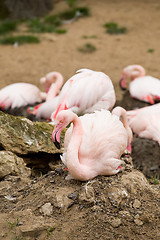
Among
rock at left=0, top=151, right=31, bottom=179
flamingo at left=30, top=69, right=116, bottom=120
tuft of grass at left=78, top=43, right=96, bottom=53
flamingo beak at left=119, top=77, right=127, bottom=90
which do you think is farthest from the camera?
tuft of grass at left=78, top=43, right=96, bottom=53

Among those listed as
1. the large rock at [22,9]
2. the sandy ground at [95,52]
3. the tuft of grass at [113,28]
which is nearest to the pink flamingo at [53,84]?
the sandy ground at [95,52]

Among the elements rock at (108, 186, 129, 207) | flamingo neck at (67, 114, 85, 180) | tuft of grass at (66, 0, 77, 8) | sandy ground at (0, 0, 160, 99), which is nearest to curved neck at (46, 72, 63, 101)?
sandy ground at (0, 0, 160, 99)

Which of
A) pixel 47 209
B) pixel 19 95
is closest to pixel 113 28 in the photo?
pixel 19 95

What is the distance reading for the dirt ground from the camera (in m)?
2.46

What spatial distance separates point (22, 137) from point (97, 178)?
0.95m

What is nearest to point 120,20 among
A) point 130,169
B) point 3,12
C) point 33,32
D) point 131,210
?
point 33,32

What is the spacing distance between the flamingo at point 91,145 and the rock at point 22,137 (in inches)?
20.4

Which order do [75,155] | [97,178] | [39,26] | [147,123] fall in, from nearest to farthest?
[75,155] → [97,178] → [147,123] → [39,26]

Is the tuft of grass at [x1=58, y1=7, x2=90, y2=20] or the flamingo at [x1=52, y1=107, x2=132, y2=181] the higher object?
the flamingo at [x1=52, y1=107, x2=132, y2=181]

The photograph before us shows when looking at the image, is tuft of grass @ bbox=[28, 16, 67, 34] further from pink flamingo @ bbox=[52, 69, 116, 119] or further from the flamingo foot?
pink flamingo @ bbox=[52, 69, 116, 119]

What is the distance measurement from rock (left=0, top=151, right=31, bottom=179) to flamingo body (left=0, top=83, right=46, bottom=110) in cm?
237

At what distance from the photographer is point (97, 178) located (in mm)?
Answer: 2889

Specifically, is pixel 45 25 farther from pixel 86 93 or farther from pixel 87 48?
pixel 86 93

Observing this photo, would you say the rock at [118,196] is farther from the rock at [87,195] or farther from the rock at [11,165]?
the rock at [11,165]
